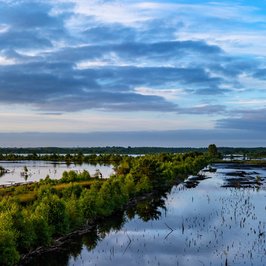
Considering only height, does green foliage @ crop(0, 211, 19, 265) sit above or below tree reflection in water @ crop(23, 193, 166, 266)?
above

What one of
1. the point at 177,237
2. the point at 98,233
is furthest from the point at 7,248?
the point at 177,237

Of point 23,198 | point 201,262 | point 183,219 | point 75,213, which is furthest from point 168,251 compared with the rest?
point 23,198

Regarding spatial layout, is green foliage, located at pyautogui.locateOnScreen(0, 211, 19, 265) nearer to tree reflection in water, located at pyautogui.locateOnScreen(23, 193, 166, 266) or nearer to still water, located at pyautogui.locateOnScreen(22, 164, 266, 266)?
tree reflection in water, located at pyautogui.locateOnScreen(23, 193, 166, 266)

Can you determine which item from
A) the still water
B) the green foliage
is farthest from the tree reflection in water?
the green foliage

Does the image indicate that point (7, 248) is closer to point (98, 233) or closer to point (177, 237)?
point (98, 233)

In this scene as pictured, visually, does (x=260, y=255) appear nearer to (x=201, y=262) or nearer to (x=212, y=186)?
(x=201, y=262)

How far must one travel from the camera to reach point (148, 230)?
59.2m

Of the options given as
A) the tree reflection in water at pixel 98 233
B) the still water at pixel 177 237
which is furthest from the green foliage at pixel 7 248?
the still water at pixel 177 237

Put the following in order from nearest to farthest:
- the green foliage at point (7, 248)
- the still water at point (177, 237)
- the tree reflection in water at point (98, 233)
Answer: the green foliage at point (7, 248) < the tree reflection in water at point (98, 233) < the still water at point (177, 237)

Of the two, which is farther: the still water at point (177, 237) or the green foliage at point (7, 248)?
the still water at point (177, 237)

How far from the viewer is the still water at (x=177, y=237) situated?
44781 millimetres

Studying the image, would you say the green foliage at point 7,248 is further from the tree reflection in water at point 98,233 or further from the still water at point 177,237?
the still water at point 177,237

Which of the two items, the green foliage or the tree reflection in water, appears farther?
the tree reflection in water

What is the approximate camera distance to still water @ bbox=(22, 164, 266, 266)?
44.8m
